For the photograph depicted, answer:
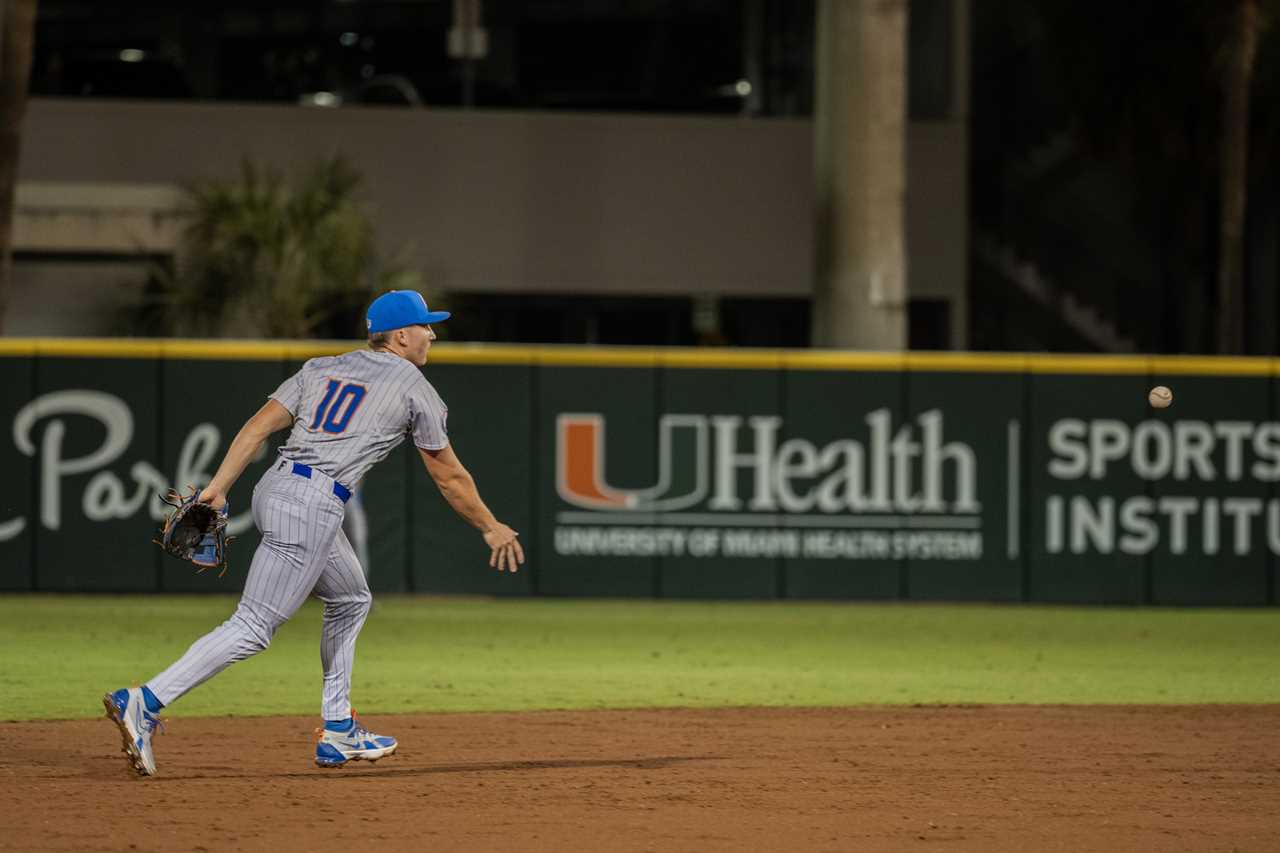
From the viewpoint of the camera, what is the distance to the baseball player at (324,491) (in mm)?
7664

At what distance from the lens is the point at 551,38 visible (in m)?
27.0

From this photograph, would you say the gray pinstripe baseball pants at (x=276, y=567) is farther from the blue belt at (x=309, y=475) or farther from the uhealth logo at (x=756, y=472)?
the uhealth logo at (x=756, y=472)

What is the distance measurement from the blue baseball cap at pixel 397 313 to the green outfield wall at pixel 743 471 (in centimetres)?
935

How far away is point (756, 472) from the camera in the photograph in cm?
1766

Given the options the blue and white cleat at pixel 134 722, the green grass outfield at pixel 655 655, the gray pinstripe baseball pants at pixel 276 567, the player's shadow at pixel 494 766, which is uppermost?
the gray pinstripe baseball pants at pixel 276 567

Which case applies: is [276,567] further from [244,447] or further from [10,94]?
[10,94]

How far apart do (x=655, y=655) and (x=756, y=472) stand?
428cm

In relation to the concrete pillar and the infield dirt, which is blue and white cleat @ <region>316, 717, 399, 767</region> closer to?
the infield dirt

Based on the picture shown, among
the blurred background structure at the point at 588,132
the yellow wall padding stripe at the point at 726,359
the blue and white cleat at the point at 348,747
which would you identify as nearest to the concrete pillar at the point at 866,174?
the yellow wall padding stripe at the point at 726,359

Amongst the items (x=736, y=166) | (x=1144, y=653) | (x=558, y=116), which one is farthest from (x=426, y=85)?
(x=1144, y=653)

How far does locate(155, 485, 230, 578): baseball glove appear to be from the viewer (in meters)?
7.93

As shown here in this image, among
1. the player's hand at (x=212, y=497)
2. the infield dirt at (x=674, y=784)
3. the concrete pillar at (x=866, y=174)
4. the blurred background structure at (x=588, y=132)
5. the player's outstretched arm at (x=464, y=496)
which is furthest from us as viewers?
the blurred background structure at (x=588, y=132)

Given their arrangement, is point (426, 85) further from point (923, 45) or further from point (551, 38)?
point (923, 45)

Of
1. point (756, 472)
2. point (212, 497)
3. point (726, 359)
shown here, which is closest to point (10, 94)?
point (726, 359)
